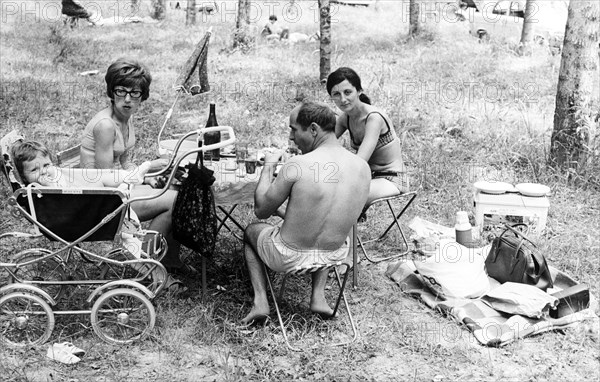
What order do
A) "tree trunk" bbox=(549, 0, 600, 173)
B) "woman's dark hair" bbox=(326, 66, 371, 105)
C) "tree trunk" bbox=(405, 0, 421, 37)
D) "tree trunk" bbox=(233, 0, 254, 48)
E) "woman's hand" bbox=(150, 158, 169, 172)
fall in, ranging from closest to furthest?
"woman's hand" bbox=(150, 158, 169, 172)
"woman's dark hair" bbox=(326, 66, 371, 105)
"tree trunk" bbox=(549, 0, 600, 173)
"tree trunk" bbox=(233, 0, 254, 48)
"tree trunk" bbox=(405, 0, 421, 37)

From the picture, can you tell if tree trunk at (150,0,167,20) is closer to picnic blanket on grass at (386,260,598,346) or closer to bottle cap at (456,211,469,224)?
bottle cap at (456,211,469,224)

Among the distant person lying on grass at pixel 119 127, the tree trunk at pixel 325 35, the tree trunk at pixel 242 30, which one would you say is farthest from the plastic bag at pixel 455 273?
the tree trunk at pixel 242 30

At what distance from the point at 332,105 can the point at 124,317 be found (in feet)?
16.9

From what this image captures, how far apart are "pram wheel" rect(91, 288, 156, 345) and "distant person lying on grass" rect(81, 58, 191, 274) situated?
629mm

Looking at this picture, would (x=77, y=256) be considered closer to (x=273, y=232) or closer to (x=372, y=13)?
(x=273, y=232)

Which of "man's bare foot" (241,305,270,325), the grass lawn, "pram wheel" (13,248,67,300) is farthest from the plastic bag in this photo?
"pram wheel" (13,248,67,300)

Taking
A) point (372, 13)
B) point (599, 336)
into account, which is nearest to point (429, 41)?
point (372, 13)

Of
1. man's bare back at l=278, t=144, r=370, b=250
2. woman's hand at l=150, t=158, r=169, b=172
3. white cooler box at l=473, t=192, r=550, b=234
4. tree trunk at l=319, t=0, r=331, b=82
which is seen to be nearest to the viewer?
man's bare back at l=278, t=144, r=370, b=250

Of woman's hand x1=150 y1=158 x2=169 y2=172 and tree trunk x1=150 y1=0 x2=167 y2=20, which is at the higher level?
tree trunk x1=150 y1=0 x2=167 y2=20

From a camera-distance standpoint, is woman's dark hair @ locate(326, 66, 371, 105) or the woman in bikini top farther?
woman's dark hair @ locate(326, 66, 371, 105)

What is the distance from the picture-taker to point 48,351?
390 cm

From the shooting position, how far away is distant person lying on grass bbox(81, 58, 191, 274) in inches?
173

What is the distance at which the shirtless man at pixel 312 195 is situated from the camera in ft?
13.0

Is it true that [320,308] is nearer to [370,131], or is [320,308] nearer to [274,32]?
[370,131]
